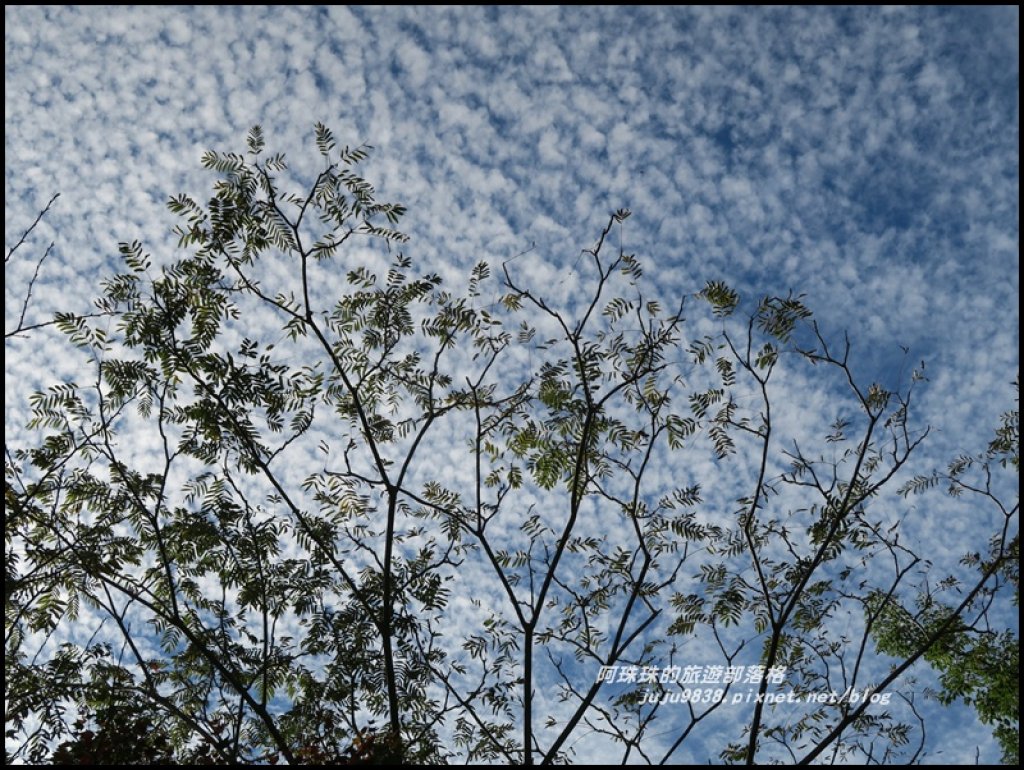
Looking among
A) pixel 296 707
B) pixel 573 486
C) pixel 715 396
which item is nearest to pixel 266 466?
pixel 296 707

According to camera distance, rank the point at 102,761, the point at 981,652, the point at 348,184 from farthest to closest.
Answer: the point at 981,652, the point at 348,184, the point at 102,761

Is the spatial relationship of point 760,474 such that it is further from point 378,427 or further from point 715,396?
point 378,427

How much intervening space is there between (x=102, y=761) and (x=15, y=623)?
103 inches

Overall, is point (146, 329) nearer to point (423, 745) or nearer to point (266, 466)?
point (266, 466)

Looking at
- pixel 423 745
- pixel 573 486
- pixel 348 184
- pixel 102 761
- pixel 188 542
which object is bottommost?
pixel 102 761

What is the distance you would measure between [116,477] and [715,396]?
5943 millimetres

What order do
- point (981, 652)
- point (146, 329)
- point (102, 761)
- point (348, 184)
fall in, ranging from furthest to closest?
1. point (981, 652)
2. point (348, 184)
3. point (146, 329)
4. point (102, 761)

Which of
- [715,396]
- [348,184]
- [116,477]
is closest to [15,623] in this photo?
[116,477]

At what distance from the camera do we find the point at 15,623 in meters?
7.18

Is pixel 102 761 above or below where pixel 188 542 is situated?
below

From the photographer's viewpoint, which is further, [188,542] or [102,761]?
[188,542]

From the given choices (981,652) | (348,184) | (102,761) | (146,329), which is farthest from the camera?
(981,652)

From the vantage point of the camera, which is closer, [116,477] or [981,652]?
[116,477]

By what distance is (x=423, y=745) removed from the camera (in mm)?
7316
